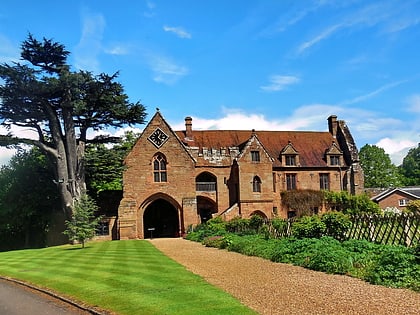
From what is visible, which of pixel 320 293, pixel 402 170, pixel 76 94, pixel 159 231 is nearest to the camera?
pixel 320 293

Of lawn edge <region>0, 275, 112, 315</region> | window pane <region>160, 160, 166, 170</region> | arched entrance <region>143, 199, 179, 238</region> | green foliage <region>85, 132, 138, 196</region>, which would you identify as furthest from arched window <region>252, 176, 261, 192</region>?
lawn edge <region>0, 275, 112, 315</region>

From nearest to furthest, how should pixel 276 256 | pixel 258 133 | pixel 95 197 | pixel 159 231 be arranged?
1. pixel 276 256
2. pixel 95 197
3. pixel 159 231
4. pixel 258 133

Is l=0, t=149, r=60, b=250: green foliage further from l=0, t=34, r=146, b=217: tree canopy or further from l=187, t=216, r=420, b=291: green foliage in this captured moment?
l=187, t=216, r=420, b=291: green foliage

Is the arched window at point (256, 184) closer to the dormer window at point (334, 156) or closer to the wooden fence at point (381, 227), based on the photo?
the dormer window at point (334, 156)

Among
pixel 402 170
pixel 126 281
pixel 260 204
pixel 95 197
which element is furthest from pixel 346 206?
pixel 402 170

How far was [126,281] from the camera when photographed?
14.2 meters

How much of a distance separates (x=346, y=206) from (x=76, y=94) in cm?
2884

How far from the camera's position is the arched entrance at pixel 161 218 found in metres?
44.9

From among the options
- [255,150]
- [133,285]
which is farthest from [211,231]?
[133,285]

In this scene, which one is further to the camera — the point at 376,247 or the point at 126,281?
the point at 376,247

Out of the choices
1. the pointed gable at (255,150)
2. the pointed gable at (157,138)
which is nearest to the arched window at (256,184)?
the pointed gable at (255,150)

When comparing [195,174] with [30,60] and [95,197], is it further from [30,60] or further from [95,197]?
[30,60]

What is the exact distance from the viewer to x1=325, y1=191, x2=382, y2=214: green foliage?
45.6 meters

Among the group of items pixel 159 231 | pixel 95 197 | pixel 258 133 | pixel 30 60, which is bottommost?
pixel 159 231
